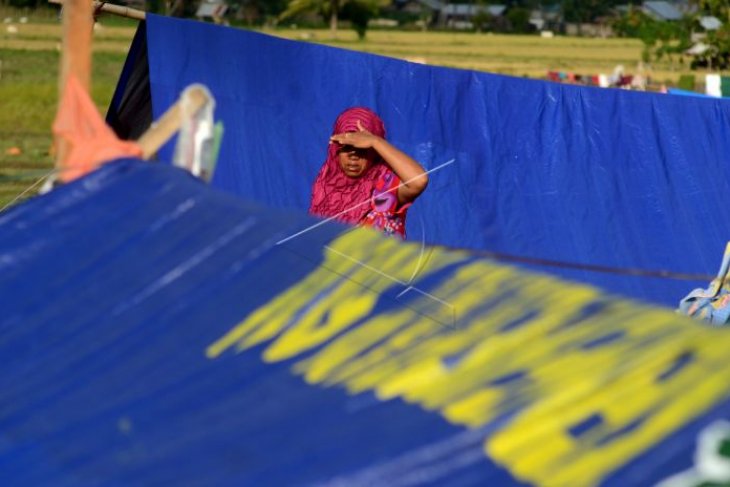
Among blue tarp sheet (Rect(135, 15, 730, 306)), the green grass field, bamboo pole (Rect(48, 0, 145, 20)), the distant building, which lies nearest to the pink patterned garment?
blue tarp sheet (Rect(135, 15, 730, 306))

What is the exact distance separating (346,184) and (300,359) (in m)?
2.42

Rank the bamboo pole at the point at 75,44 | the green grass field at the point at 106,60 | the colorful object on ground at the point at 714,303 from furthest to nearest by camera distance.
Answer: the green grass field at the point at 106,60 < the colorful object on ground at the point at 714,303 < the bamboo pole at the point at 75,44

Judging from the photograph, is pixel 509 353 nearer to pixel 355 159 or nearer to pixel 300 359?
pixel 300 359

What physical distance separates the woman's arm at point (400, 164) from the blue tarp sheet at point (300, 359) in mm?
1643

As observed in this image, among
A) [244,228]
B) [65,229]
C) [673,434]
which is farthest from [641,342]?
[65,229]

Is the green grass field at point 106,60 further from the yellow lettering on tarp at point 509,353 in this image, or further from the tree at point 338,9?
the yellow lettering on tarp at point 509,353

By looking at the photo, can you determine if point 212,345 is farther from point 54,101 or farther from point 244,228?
point 54,101

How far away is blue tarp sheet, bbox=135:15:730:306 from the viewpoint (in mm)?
7984

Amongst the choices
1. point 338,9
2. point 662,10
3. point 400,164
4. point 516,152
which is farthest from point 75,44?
point 662,10

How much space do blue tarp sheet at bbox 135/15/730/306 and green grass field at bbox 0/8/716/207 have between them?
209 cm

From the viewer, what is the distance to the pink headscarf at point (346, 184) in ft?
17.9

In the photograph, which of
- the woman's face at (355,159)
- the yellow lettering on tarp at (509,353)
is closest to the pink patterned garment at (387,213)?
the woman's face at (355,159)

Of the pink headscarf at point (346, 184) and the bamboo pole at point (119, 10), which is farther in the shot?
the bamboo pole at point (119, 10)

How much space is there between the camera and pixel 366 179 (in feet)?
18.0
